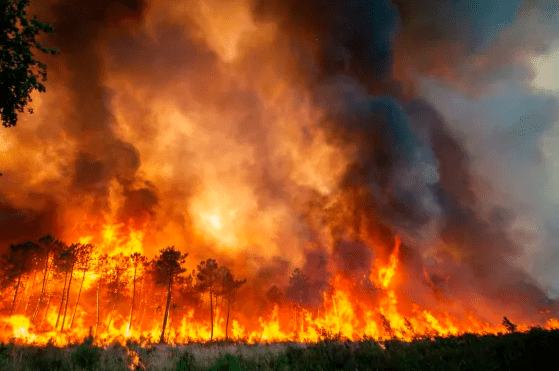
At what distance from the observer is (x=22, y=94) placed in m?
13.2

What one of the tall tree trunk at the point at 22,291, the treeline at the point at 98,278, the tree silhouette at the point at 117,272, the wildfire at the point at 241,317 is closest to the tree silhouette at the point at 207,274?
the treeline at the point at 98,278

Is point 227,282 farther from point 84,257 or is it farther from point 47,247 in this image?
point 47,247

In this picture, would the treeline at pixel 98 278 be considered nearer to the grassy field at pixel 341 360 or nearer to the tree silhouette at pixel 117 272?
the tree silhouette at pixel 117 272

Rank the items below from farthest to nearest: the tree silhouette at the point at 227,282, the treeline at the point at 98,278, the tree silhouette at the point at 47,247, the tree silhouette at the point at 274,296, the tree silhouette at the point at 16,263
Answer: the tree silhouette at the point at 274,296, the tree silhouette at the point at 227,282, the tree silhouette at the point at 47,247, the tree silhouette at the point at 16,263, the treeline at the point at 98,278

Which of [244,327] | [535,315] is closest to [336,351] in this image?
[244,327]

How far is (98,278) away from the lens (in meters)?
51.6

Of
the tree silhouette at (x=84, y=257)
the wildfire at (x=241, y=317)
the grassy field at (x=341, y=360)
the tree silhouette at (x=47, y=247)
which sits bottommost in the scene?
the grassy field at (x=341, y=360)

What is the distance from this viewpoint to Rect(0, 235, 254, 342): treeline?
42.6 meters

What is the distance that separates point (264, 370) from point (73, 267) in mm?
49696

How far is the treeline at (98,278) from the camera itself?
42.6 meters

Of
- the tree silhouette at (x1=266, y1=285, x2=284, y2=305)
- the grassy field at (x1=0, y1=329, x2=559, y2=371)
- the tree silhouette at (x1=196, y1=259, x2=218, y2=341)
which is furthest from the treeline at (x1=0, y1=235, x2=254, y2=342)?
the grassy field at (x1=0, y1=329, x2=559, y2=371)

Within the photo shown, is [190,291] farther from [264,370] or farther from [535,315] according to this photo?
[535,315]

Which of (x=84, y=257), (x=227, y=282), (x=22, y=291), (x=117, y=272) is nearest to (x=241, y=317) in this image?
(x=227, y=282)

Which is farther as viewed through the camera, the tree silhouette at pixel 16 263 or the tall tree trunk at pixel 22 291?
the tall tree trunk at pixel 22 291
